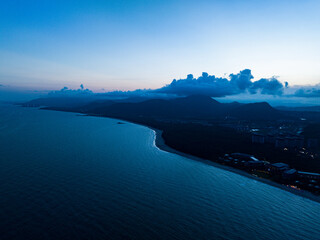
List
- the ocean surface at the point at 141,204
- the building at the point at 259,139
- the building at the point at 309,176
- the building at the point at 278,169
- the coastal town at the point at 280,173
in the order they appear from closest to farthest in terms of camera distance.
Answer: the ocean surface at the point at 141,204, the coastal town at the point at 280,173, the building at the point at 309,176, the building at the point at 278,169, the building at the point at 259,139

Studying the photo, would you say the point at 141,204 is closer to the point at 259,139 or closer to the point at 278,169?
the point at 278,169

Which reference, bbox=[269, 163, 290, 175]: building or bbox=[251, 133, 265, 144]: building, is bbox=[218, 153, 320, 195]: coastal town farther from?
bbox=[251, 133, 265, 144]: building

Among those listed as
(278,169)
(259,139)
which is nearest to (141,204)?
(278,169)

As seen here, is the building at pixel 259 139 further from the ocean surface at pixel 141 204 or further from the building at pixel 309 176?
the ocean surface at pixel 141 204

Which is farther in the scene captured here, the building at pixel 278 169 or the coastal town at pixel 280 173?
the building at pixel 278 169

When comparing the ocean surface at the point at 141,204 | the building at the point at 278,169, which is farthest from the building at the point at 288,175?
the ocean surface at the point at 141,204

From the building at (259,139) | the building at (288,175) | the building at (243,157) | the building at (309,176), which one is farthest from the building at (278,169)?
the building at (259,139)

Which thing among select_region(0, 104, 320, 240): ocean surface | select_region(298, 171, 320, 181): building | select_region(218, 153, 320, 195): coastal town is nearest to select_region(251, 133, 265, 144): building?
select_region(218, 153, 320, 195): coastal town

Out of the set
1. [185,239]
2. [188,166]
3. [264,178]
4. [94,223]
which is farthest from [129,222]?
[264,178]

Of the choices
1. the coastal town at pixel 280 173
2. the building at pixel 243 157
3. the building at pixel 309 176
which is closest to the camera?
the coastal town at pixel 280 173

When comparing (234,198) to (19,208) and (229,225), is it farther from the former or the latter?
(19,208)
